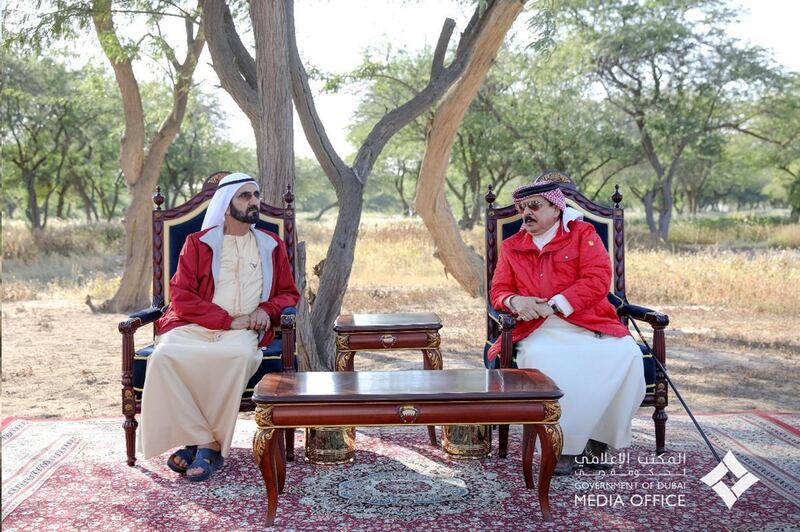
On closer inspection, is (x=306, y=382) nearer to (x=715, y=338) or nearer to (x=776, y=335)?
(x=715, y=338)

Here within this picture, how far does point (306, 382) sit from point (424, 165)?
4.97 m

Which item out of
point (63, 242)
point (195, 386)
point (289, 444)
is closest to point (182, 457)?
point (195, 386)

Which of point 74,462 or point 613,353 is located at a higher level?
point 613,353

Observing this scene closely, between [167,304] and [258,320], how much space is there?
29.0 inches

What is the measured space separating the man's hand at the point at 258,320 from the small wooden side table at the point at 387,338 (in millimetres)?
492

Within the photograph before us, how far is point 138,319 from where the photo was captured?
4.23 meters

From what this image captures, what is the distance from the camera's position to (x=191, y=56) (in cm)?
977

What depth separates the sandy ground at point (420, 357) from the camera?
229 inches

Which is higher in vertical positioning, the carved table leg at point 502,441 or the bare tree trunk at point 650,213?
the bare tree trunk at point 650,213

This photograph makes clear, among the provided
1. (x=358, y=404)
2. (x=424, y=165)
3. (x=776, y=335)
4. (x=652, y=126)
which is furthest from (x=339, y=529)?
(x=652, y=126)

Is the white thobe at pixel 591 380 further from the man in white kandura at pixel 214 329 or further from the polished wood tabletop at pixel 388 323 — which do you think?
the man in white kandura at pixel 214 329

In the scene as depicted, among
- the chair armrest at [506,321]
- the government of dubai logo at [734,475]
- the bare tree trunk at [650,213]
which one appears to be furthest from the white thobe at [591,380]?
the bare tree trunk at [650,213]

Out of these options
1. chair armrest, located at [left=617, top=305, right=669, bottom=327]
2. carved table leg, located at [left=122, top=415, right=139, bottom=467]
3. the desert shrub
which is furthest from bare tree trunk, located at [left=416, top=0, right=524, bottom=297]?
the desert shrub

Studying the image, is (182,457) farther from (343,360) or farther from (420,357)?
(420,357)
